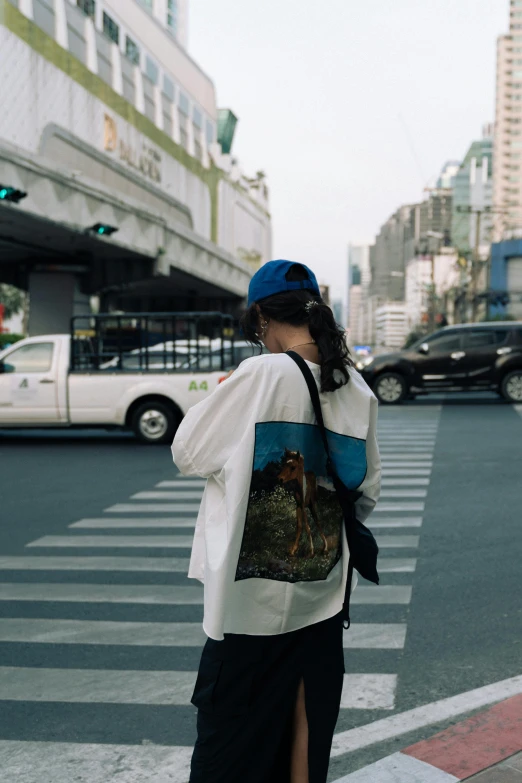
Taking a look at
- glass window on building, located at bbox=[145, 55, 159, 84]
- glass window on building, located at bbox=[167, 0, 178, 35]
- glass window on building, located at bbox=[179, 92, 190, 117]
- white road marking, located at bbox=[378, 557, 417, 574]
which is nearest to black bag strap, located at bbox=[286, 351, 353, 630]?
white road marking, located at bbox=[378, 557, 417, 574]

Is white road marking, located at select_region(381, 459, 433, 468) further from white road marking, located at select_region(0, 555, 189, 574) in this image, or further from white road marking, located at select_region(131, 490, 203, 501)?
white road marking, located at select_region(0, 555, 189, 574)

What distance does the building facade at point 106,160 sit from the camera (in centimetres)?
2848

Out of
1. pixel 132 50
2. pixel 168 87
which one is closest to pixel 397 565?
pixel 132 50

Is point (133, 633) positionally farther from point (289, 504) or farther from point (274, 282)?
point (274, 282)

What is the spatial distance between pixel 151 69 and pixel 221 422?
247 ft

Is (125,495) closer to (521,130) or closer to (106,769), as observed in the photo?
(106,769)

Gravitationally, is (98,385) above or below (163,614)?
above

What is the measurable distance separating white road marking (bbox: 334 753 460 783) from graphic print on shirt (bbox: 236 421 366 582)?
1112 millimetres

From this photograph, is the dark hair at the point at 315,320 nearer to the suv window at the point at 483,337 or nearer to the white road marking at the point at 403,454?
the white road marking at the point at 403,454

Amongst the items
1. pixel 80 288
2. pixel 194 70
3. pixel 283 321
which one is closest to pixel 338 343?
pixel 283 321

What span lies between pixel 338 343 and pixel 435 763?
1643 millimetres

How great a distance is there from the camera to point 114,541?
7.33 m

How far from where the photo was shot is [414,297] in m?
164

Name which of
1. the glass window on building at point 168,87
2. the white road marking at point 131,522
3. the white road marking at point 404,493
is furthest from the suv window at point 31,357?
the glass window on building at point 168,87
